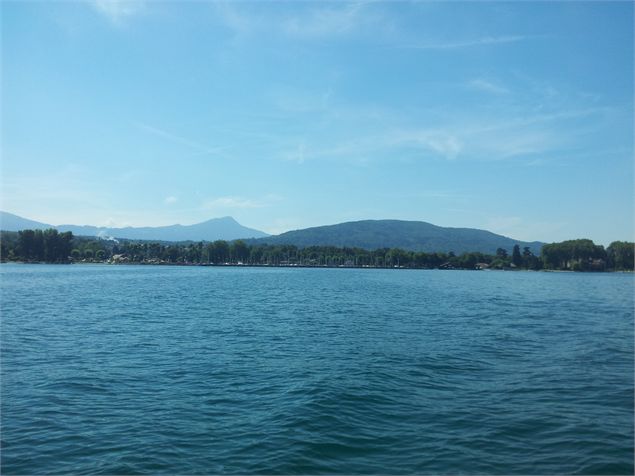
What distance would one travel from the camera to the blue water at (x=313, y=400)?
11.9 m

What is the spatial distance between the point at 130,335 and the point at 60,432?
57.2 feet

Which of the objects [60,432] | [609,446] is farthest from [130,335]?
[609,446]

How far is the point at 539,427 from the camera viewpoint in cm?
1402

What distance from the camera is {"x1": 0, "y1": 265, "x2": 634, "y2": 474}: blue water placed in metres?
11.9

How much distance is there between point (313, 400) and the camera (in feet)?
53.8

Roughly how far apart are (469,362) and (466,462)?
12020 millimetres

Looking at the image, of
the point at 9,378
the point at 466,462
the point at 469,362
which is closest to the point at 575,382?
the point at 469,362

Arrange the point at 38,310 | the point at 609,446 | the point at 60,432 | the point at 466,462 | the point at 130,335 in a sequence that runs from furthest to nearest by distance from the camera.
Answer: the point at 38,310, the point at 130,335, the point at 60,432, the point at 609,446, the point at 466,462

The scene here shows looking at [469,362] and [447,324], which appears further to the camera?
[447,324]

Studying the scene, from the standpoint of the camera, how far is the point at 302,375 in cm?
2011

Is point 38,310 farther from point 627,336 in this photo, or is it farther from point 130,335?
point 627,336

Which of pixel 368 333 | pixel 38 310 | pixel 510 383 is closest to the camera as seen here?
pixel 510 383

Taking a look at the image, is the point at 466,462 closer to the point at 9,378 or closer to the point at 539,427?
the point at 539,427

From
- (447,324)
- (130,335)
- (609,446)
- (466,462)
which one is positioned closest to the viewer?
(466,462)
